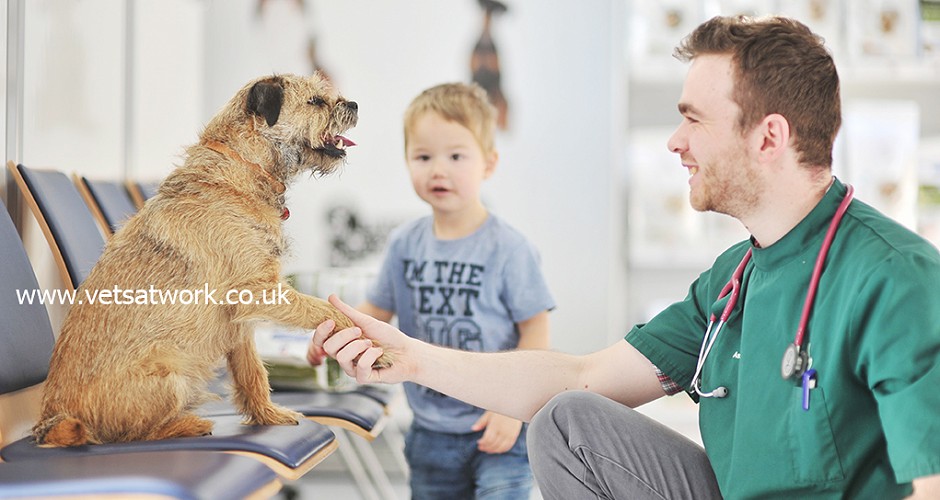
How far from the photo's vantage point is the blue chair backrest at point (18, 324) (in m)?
1.41

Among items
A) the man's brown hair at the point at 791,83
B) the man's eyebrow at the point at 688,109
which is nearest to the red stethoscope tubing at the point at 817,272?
the man's brown hair at the point at 791,83

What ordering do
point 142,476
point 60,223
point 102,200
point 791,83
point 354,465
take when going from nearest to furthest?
point 142,476, point 791,83, point 60,223, point 102,200, point 354,465

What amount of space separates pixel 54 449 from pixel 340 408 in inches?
22.2

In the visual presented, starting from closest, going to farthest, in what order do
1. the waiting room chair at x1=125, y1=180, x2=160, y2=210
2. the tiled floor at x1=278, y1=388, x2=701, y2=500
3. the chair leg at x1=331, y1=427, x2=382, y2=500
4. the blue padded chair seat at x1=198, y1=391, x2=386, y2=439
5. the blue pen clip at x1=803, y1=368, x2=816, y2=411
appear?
the blue pen clip at x1=803, y1=368, x2=816, y2=411 < the blue padded chair seat at x1=198, y1=391, x2=386, y2=439 < the waiting room chair at x1=125, y1=180, x2=160, y2=210 < the chair leg at x1=331, y1=427, x2=382, y2=500 < the tiled floor at x1=278, y1=388, x2=701, y2=500

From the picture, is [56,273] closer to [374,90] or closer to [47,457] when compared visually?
[47,457]

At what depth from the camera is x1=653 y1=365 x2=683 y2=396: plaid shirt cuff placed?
150 centimetres

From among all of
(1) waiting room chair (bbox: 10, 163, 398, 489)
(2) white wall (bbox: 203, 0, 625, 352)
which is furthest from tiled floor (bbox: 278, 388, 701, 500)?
(1) waiting room chair (bbox: 10, 163, 398, 489)

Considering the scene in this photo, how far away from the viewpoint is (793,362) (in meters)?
1.18

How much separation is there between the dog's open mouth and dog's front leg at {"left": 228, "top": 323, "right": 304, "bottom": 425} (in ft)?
0.91

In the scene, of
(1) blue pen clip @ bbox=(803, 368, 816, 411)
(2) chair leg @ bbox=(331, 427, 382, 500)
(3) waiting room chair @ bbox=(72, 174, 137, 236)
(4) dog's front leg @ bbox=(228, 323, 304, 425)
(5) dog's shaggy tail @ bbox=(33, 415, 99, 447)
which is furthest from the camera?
(2) chair leg @ bbox=(331, 427, 382, 500)

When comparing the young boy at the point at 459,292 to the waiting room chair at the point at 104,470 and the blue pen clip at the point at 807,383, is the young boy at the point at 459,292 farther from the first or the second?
the blue pen clip at the point at 807,383

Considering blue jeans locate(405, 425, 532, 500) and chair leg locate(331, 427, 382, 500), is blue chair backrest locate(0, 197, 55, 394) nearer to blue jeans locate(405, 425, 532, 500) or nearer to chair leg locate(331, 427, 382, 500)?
blue jeans locate(405, 425, 532, 500)

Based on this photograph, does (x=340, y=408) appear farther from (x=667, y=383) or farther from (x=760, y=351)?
(x=760, y=351)

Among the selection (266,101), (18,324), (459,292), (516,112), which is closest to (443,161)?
(459,292)
